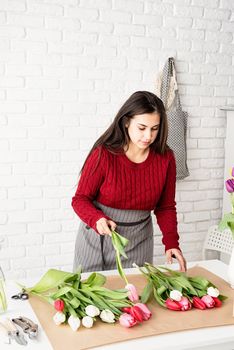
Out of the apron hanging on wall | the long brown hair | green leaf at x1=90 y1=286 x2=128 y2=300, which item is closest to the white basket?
the apron hanging on wall

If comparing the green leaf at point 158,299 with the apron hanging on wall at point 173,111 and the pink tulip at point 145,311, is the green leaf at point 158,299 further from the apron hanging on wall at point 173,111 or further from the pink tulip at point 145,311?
the apron hanging on wall at point 173,111

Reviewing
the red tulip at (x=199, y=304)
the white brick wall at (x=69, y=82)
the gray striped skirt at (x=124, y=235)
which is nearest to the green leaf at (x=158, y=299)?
the red tulip at (x=199, y=304)

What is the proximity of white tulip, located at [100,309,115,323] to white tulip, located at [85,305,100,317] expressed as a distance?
0.02m

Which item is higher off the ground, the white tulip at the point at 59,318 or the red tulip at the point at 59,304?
the red tulip at the point at 59,304

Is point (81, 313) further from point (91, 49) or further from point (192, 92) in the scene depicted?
point (192, 92)

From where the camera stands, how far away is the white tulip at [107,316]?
149 cm

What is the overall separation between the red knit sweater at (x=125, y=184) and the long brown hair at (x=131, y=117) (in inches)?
1.5

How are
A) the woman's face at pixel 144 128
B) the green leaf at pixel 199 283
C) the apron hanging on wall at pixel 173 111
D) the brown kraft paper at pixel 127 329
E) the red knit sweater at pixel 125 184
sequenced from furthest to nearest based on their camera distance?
the apron hanging on wall at pixel 173 111, the red knit sweater at pixel 125 184, the woman's face at pixel 144 128, the green leaf at pixel 199 283, the brown kraft paper at pixel 127 329

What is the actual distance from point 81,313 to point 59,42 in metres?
1.99

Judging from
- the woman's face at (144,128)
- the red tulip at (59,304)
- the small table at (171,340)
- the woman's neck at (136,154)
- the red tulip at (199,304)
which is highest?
the woman's face at (144,128)

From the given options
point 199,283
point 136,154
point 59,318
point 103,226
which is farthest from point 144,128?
point 59,318

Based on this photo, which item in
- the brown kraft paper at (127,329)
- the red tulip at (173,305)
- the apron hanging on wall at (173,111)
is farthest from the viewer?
the apron hanging on wall at (173,111)

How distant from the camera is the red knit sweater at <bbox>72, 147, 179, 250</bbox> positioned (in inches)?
85.3

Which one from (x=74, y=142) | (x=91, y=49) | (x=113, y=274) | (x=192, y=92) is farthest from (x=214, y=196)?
(x=113, y=274)
